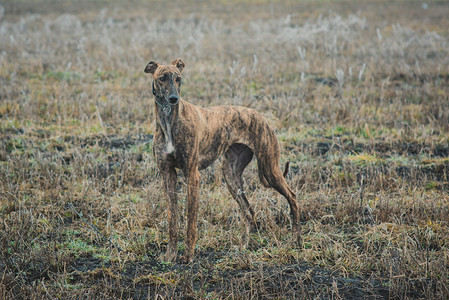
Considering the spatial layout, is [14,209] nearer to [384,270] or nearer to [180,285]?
[180,285]

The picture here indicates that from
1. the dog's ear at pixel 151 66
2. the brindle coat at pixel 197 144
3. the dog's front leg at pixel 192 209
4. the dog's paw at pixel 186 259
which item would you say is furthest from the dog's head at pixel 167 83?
the dog's paw at pixel 186 259

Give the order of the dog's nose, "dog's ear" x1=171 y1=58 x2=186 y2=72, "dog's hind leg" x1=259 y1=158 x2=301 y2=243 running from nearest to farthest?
the dog's nose → "dog's ear" x1=171 y1=58 x2=186 y2=72 → "dog's hind leg" x1=259 y1=158 x2=301 y2=243

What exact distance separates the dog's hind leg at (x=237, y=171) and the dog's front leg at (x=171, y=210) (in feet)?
2.89

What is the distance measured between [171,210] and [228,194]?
175 cm

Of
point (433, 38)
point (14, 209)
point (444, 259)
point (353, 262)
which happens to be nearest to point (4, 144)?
point (14, 209)

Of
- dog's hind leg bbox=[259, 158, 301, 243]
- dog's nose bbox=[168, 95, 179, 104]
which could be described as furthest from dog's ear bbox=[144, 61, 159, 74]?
dog's hind leg bbox=[259, 158, 301, 243]

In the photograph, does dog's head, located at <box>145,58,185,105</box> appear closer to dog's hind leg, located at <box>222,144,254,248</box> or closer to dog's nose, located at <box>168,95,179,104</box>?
dog's nose, located at <box>168,95,179,104</box>

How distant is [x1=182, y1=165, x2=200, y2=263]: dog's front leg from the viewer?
4.67 meters

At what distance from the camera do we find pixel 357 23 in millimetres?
21531

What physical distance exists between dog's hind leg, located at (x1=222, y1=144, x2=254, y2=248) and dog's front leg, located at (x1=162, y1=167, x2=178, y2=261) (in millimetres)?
882

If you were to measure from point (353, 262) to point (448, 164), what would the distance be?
3.66 meters

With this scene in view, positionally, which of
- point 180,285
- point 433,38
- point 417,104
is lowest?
point 180,285

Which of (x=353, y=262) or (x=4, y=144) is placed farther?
(x=4, y=144)

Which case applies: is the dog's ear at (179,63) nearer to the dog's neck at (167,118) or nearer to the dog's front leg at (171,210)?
the dog's neck at (167,118)
